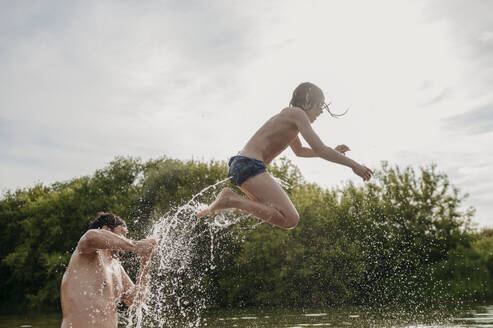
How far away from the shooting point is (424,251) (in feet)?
78.2

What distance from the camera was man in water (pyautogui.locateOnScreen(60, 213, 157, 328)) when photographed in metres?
5.16

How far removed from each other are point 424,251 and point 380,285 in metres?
3.09

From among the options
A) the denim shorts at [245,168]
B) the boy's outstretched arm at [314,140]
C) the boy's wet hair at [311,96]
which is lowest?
the denim shorts at [245,168]

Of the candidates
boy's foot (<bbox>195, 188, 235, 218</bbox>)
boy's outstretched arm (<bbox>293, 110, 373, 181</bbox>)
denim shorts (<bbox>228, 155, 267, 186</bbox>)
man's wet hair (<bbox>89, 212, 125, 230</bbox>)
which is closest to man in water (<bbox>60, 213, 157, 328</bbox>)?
man's wet hair (<bbox>89, 212, 125, 230</bbox>)

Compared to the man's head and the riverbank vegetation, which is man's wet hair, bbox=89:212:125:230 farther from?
the riverbank vegetation

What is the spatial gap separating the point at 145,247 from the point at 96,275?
2.69 ft

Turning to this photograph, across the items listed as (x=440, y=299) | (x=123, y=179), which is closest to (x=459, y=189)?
(x=440, y=299)

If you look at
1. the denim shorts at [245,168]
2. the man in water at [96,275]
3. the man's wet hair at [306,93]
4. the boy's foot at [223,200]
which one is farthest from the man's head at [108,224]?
the man's wet hair at [306,93]

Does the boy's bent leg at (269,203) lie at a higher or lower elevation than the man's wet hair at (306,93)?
lower

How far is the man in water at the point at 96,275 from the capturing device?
5156 mm

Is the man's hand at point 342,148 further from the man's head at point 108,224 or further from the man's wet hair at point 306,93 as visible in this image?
the man's head at point 108,224

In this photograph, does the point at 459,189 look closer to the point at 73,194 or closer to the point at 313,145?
the point at 313,145

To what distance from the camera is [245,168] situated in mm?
5617

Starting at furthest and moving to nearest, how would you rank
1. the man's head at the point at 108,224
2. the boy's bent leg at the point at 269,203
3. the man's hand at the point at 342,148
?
the man's hand at the point at 342,148, the man's head at the point at 108,224, the boy's bent leg at the point at 269,203
